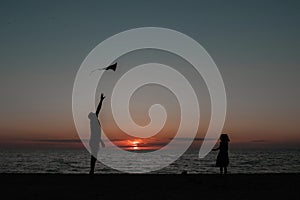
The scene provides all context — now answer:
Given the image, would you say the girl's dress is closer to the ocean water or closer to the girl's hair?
the girl's hair

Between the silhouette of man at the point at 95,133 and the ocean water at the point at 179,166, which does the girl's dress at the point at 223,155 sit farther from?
the ocean water at the point at 179,166
